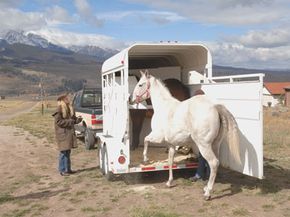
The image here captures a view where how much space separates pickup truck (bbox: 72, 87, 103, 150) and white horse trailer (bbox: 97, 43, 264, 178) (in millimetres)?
3044

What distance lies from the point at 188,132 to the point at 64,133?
12.2 ft

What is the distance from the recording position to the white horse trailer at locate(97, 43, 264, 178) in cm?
766

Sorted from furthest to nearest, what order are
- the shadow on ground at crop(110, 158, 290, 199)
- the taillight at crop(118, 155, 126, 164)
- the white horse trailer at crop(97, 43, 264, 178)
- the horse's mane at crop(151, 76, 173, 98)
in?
the horse's mane at crop(151, 76, 173, 98) → the taillight at crop(118, 155, 126, 164) → the shadow on ground at crop(110, 158, 290, 199) → the white horse trailer at crop(97, 43, 264, 178)

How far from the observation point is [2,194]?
914cm

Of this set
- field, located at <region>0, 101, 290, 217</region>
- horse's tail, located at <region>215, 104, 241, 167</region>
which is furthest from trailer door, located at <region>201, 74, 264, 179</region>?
field, located at <region>0, 101, 290, 217</region>

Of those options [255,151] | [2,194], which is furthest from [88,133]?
[255,151]

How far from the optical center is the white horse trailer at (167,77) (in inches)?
301

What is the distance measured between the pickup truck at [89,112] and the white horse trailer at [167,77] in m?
3.04

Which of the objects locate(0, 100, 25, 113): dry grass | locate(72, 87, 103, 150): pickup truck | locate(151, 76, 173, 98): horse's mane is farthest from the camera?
locate(0, 100, 25, 113): dry grass

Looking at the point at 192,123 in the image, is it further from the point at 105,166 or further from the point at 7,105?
the point at 7,105

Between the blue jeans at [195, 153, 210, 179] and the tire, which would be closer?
the blue jeans at [195, 153, 210, 179]

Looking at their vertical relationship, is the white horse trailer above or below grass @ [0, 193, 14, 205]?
above

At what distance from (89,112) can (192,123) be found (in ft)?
24.5

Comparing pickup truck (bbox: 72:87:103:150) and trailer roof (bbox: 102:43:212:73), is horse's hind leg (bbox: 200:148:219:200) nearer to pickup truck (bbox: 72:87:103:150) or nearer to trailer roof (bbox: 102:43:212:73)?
trailer roof (bbox: 102:43:212:73)
